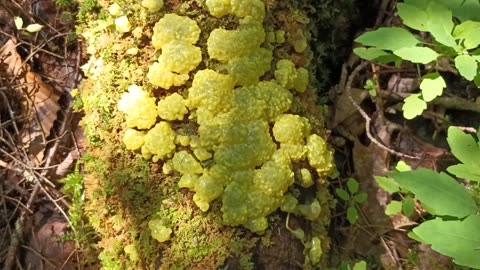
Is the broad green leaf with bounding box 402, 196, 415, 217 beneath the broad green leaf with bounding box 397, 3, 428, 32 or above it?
beneath

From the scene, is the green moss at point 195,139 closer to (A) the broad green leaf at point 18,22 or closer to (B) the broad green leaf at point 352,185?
(B) the broad green leaf at point 352,185

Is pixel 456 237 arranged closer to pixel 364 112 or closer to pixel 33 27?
pixel 364 112

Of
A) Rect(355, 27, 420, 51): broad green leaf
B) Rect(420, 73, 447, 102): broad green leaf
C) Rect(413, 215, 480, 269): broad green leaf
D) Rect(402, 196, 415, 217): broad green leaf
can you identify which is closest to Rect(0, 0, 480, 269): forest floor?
Rect(402, 196, 415, 217): broad green leaf

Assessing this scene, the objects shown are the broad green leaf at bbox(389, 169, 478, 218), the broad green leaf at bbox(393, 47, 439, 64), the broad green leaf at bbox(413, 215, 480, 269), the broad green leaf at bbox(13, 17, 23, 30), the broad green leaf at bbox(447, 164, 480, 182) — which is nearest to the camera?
the broad green leaf at bbox(413, 215, 480, 269)

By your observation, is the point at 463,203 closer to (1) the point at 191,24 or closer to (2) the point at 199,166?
(2) the point at 199,166

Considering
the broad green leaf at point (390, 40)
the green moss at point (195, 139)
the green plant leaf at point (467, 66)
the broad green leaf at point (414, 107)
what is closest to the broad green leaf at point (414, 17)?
the broad green leaf at point (390, 40)

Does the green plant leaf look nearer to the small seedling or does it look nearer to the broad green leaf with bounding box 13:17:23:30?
the small seedling

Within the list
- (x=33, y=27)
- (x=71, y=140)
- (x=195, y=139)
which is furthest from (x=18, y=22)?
(x=195, y=139)
